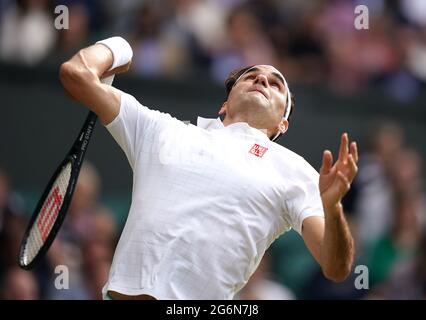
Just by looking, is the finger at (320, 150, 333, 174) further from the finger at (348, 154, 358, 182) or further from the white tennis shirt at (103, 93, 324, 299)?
the white tennis shirt at (103, 93, 324, 299)

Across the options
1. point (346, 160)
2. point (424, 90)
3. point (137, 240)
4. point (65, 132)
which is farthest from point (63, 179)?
point (424, 90)

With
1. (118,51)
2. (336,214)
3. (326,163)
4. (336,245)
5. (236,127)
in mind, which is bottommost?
(336,245)

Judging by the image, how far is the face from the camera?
6.45 meters

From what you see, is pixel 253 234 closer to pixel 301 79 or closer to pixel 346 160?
pixel 346 160

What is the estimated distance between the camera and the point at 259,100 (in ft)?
21.2

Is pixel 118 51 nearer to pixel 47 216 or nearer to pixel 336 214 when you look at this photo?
pixel 47 216

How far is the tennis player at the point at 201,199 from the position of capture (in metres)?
5.79

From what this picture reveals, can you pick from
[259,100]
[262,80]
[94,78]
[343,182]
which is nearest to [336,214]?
[343,182]

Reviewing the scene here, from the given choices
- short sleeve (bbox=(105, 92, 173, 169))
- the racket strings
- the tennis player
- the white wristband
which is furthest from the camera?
the racket strings

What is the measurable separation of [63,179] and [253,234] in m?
1.16

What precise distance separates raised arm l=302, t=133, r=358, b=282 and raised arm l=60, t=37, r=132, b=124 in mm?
1083

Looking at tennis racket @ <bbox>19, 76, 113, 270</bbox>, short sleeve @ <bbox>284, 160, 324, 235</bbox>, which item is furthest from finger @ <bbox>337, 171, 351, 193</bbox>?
tennis racket @ <bbox>19, 76, 113, 270</bbox>

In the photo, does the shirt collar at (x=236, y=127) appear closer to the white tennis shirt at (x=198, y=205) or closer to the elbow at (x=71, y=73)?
the white tennis shirt at (x=198, y=205)

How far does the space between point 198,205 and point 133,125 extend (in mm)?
541
